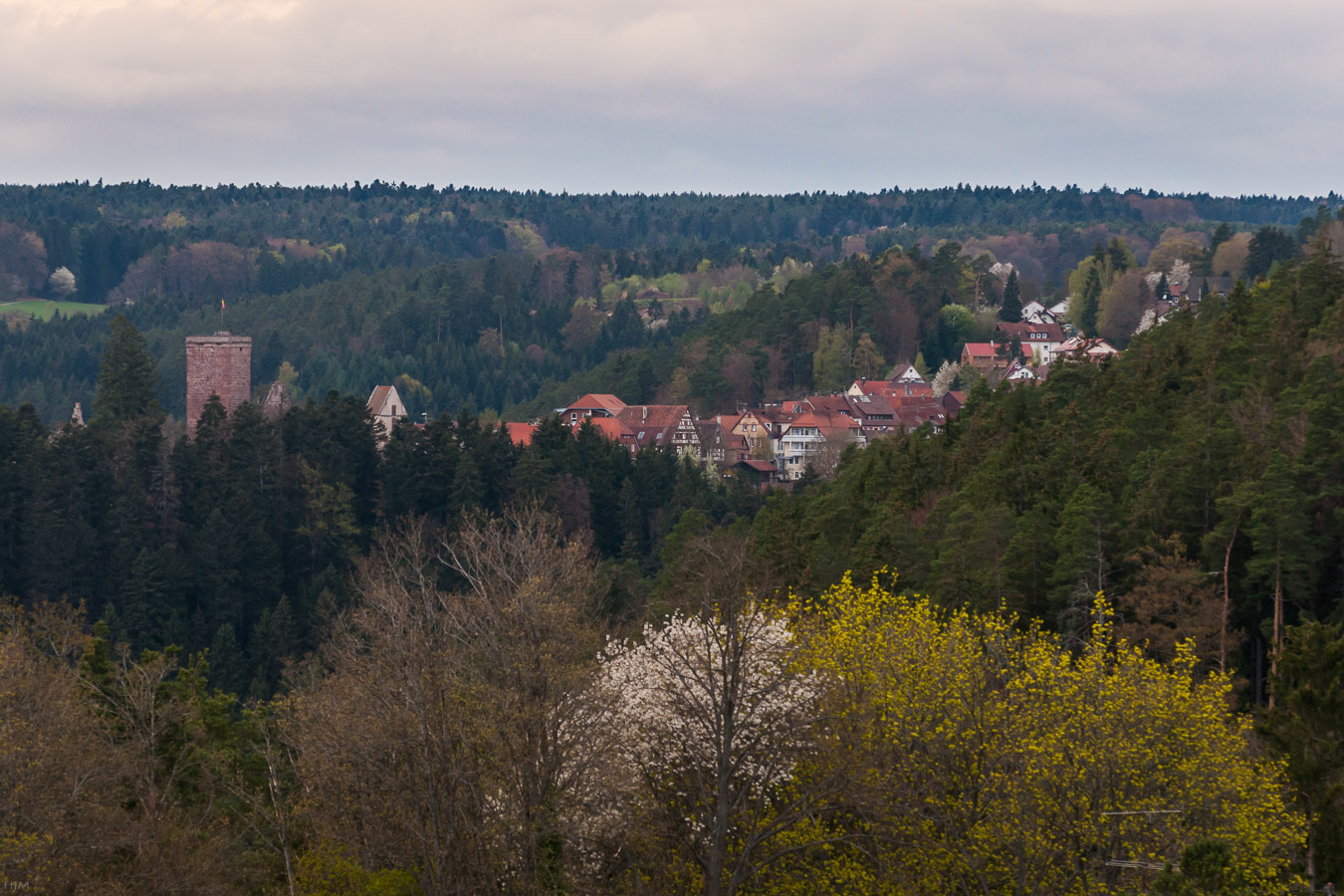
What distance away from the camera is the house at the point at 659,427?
125m

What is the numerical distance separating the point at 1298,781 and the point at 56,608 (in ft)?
201

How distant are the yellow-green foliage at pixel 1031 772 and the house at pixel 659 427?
90.4 metres

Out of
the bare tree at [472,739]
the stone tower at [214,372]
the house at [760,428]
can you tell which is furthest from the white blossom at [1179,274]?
the bare tree at [472,739]

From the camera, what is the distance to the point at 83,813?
28562 millimetres

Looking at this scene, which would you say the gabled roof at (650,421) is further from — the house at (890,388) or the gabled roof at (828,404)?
the house at (890,388)

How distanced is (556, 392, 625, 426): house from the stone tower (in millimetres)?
38387

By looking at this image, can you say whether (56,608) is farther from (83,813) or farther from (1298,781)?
(1298,781)

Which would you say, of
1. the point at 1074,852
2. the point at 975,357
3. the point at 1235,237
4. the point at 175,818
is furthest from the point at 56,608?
the point at 1235,237

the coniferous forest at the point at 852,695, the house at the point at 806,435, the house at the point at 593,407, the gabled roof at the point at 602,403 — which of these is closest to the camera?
the coniferous forest at the point at 852,695

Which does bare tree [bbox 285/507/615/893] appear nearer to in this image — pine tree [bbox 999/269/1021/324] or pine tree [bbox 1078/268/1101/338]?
pine tree [bbox 1078/268/1101/338]

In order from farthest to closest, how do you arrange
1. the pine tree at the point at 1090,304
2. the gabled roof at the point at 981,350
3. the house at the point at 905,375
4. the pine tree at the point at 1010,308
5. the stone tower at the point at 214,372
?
the pine tree at the point at 1010,308, the house at the point at 905,375, the gabled roof at the point at 981,350, the pine tree at the point at 1090,304, the stone tower at the point at 214,372

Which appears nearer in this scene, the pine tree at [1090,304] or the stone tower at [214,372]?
the stone tower at [214,372]

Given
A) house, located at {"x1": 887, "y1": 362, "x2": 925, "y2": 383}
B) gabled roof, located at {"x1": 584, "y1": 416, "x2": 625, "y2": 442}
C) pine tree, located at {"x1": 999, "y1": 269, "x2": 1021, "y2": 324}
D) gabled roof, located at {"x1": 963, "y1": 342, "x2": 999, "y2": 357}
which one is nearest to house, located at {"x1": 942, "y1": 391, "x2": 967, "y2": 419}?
house, located at {"x1": 887, "y1": 362, "x2": 925, "y2": 383}

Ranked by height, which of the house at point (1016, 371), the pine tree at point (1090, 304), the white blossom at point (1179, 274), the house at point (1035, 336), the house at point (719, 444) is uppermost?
the white blossom at point (1179, 274)
